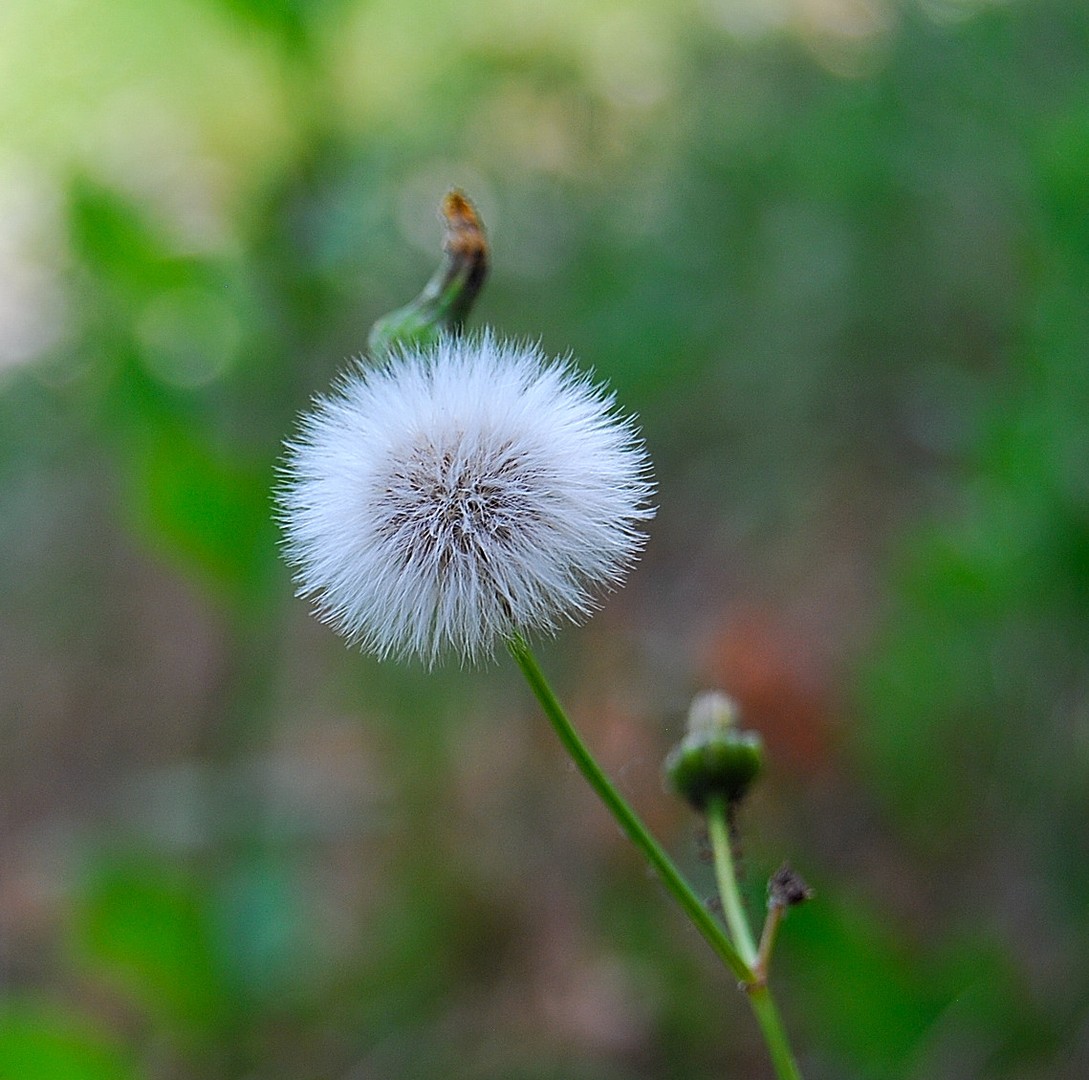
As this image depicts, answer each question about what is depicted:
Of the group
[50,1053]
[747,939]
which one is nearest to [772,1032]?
[747,939]

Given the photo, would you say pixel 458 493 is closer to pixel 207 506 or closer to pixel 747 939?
pixel 747 939

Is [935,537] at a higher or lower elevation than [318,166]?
lower

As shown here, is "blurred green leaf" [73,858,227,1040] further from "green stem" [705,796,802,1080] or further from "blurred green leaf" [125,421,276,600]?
"green stem" [705,796,802,1080]

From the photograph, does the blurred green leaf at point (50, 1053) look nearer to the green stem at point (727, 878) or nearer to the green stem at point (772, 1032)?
the green stem at point (727, 878)

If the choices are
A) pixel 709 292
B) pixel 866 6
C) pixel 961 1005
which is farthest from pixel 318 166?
pixel 866 6

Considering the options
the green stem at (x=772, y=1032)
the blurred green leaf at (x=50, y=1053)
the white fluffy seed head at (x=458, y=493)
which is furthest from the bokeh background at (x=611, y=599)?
the white fluffy seed head at (x=458, y=493)

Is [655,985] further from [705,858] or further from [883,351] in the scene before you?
[883,351]
